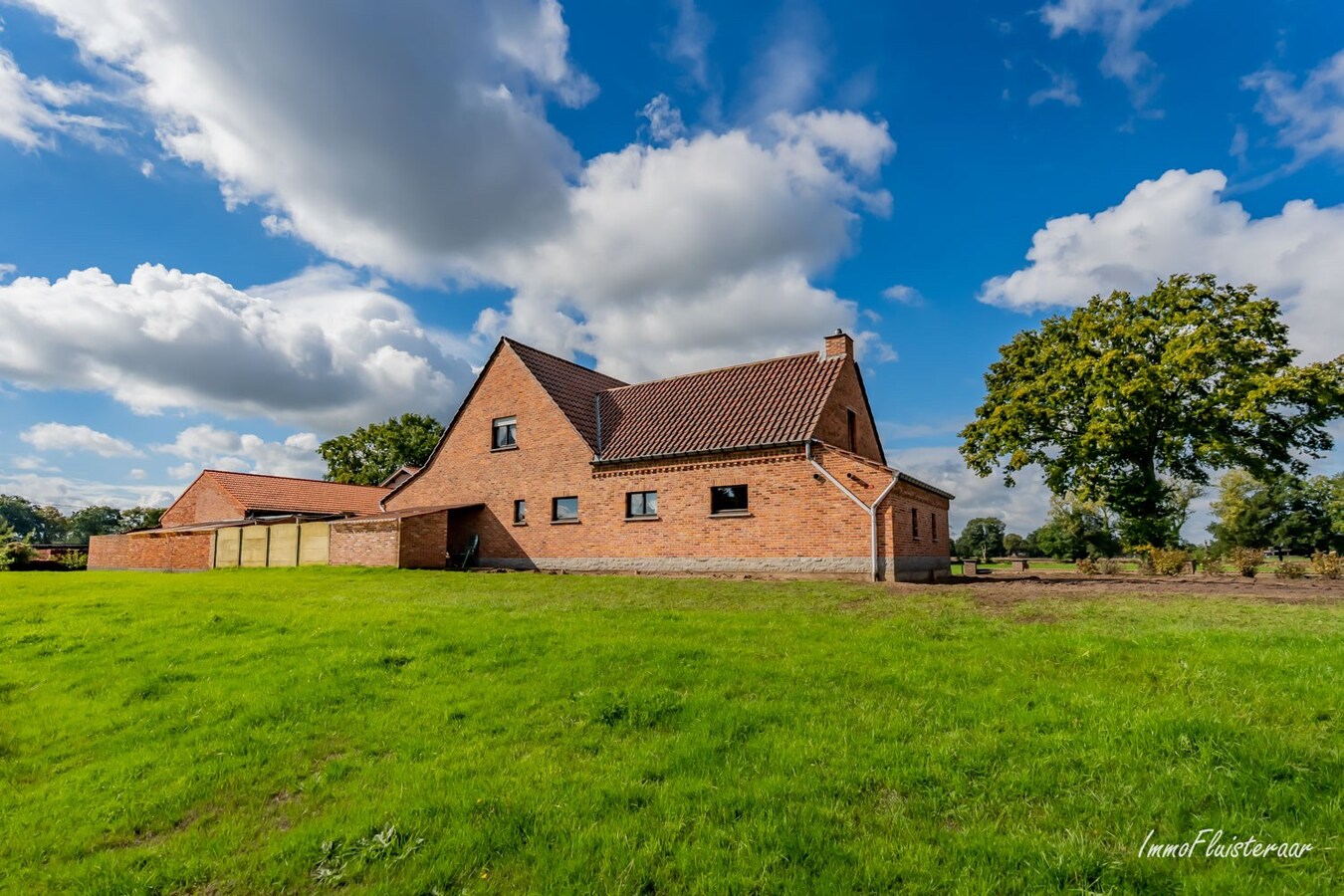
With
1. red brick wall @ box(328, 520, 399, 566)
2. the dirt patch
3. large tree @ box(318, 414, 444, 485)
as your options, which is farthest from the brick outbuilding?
large tree @ box(318, 414, 444, 485)

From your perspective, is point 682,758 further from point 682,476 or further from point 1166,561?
point 1166,561

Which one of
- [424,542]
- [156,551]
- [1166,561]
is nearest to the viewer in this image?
[1166,561]

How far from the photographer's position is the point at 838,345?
22.8 metres

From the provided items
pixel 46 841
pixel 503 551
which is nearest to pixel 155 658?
pixel 46 841

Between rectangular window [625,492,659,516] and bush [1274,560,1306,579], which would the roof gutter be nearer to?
rectangular window [625,492,659,516]

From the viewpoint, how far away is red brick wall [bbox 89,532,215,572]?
28.0 m

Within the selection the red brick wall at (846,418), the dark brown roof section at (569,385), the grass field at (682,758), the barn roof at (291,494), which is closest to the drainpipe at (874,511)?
the red brick wall at (846,418)

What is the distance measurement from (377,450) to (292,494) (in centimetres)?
2190

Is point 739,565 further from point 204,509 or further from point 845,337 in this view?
point 204,509

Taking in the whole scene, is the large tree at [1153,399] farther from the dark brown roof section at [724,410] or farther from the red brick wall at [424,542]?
the red brick wall at [424,542]

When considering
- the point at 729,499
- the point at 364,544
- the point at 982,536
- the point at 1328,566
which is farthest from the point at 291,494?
the point at 982,536

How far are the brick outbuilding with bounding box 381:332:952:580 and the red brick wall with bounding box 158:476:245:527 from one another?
42.5ft

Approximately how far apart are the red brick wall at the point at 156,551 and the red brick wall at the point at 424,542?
1165 cm

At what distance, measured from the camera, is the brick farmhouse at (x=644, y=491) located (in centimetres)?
1844
